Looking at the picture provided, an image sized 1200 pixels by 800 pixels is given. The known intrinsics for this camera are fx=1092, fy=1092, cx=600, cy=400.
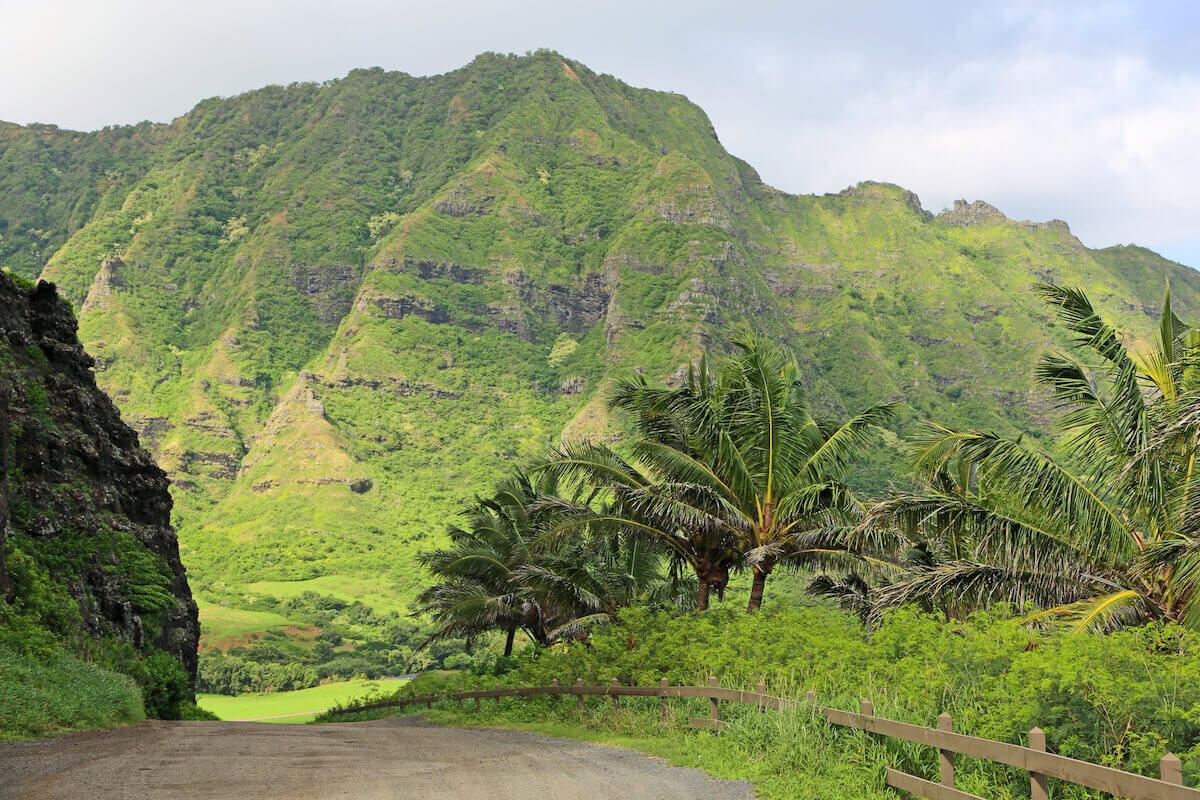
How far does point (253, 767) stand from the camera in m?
11.9

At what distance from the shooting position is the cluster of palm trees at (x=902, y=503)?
17781 mm

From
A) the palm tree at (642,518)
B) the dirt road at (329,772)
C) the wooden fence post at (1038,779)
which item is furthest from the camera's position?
the palm tree at (642,518)

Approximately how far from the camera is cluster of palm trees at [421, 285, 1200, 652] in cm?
1778

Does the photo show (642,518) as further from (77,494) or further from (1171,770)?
(1171,770)

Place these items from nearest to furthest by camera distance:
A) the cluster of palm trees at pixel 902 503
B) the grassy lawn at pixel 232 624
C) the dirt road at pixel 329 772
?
the dirt road at pixel 329 772 → the cluster of palm trees at pixel 902 503 → the grassy lawn at pixel 232 624

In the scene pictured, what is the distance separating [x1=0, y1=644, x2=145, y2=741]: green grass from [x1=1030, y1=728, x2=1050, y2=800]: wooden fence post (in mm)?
12109

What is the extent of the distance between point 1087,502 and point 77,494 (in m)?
26.9

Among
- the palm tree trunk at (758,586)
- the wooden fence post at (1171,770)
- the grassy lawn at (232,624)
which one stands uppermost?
the wooden fence post at (1171,770)

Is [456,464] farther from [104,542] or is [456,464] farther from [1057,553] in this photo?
[1057,553]

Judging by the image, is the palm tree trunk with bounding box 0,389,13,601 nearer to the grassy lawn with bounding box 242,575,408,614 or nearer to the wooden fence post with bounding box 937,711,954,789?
the wooden fence post with bounding box 937,711,954,789

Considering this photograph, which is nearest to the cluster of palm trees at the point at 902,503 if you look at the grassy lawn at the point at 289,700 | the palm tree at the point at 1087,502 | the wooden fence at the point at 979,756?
the palm tree at the point at 1087,502

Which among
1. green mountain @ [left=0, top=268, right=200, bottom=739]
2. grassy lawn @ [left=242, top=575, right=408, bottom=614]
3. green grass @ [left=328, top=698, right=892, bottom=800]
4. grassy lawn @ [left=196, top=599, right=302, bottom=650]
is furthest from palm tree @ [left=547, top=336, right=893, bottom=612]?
grassy lawn @ [left=242, top=575, right=408, bottom=614]

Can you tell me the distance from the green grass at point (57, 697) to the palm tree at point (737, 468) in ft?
34.8

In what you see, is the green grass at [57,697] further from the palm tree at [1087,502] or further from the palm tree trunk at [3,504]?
the palm tree at [1087,502]
